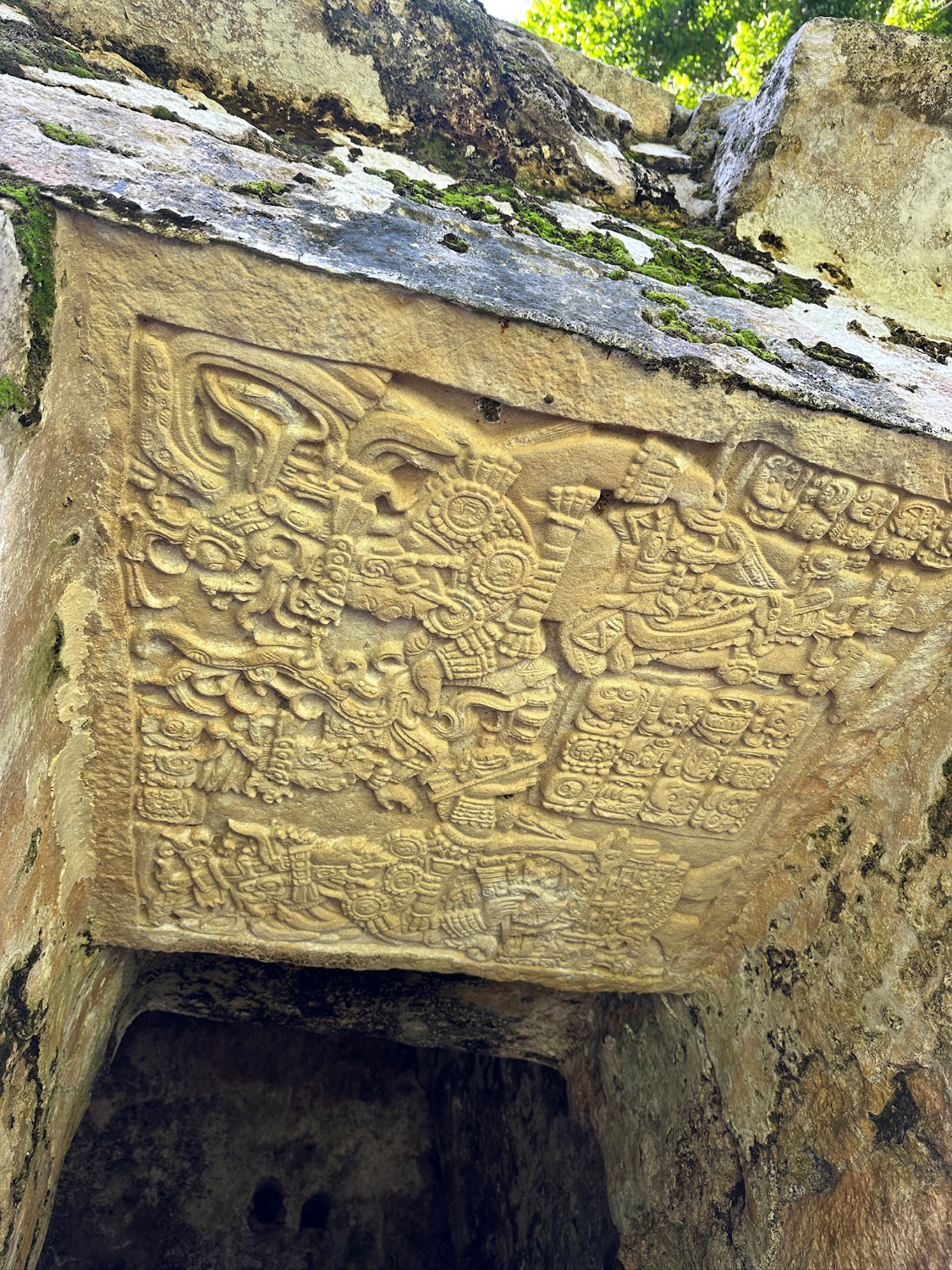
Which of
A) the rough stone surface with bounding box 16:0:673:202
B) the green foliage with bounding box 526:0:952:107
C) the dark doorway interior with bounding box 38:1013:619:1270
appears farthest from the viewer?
the green foliage with bounding box 526:0:952:107

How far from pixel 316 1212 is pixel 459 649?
4.47 m

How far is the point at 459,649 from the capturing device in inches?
86.0

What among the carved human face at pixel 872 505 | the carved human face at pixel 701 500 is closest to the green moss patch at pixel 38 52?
the carved human face at pixel 701 500

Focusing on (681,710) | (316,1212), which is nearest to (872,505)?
(681,710)

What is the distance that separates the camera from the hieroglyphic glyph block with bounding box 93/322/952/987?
6.05 ft

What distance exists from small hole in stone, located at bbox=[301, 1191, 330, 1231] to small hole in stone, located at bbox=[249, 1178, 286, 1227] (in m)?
0.13

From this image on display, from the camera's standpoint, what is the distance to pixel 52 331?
160cm

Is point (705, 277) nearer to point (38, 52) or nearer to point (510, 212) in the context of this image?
point (510, 212)

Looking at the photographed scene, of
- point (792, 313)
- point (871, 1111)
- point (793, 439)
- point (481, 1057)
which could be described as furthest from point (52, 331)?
point (481, 1057)

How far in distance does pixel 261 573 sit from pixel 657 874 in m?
1.70

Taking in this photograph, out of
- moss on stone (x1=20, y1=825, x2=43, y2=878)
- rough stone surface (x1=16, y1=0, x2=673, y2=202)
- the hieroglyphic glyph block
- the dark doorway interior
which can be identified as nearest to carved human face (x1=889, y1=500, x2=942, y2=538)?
the hieroglyphic glyph block

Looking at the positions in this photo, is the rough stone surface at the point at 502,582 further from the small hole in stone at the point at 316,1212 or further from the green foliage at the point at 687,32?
the green foliage at the point at 687,32

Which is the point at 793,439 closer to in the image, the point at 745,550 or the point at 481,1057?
the point at 745,550

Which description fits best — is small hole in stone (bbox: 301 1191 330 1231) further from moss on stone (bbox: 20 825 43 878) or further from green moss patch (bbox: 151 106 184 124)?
green moss patch (bbox: 151 106 184 124)
